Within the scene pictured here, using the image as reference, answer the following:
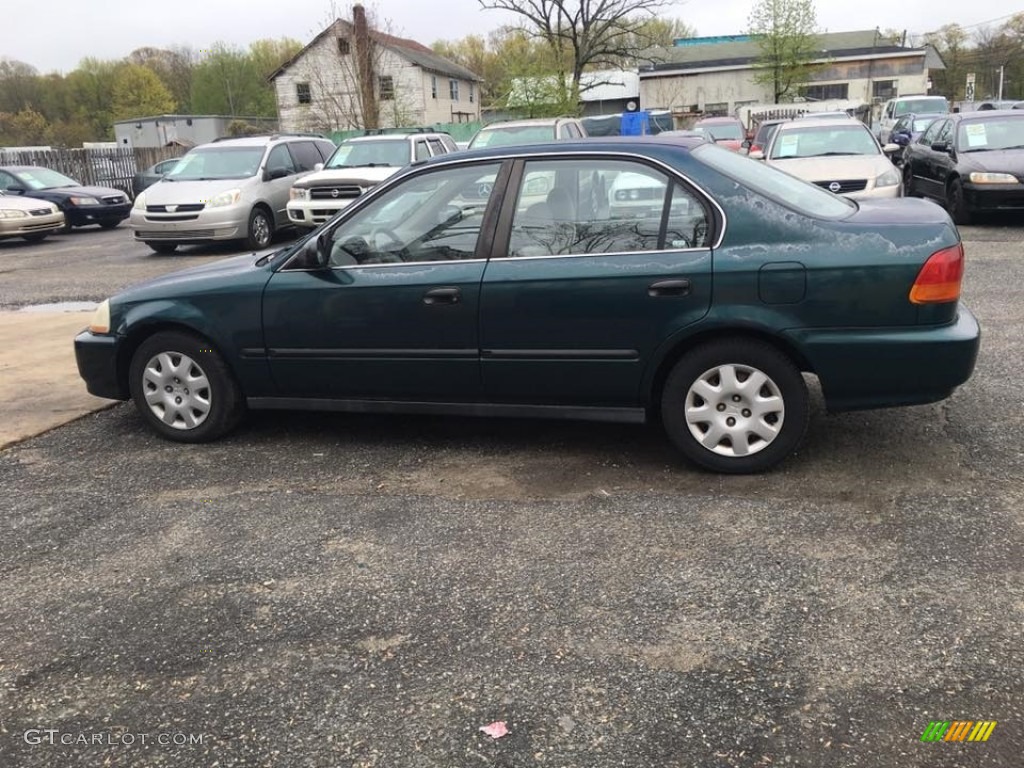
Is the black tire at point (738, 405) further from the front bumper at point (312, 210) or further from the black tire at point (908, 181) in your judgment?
the black tire at point (908, 181)

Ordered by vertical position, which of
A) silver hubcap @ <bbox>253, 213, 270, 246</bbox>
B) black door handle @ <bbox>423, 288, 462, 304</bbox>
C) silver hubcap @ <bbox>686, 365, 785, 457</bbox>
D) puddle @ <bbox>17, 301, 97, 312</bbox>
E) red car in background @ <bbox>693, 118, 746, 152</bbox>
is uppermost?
red car in background @ <bbox>693, 118, 746, 152</bbox>

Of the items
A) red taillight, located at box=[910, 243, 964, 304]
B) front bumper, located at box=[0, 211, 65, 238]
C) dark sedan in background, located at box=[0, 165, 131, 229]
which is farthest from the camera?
dark sedan in background, located at box=[0, 165, 131, 229]

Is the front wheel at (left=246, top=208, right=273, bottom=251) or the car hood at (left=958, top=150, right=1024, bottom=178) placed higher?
the car hood at (left=958, top=150, right=1024, bottom=178)

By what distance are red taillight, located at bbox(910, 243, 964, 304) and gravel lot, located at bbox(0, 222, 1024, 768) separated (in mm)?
882

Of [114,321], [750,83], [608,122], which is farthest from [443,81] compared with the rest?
[114,321]

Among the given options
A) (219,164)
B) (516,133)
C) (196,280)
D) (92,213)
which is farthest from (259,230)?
(196,280)

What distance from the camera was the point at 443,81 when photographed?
59.3 meters

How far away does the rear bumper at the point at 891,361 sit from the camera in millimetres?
4152

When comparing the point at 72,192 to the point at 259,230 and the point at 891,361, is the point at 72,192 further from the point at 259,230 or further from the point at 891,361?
the point at 891,361

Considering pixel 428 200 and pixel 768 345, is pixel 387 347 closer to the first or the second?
pixel 428 200

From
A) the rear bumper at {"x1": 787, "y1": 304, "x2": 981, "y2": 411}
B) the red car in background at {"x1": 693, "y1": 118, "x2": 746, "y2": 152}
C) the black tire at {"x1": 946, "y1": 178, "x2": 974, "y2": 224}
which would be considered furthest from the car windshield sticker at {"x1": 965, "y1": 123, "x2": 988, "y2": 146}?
the red car in background at {"x1": 693, "y1": 118, "x2": 746, "y2": 152}

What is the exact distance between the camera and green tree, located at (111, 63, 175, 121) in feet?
252

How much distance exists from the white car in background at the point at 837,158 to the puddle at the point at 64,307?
8.01 metres

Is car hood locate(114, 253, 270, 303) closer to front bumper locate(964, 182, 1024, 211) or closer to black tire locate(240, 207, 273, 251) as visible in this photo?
black tire locate(240, 207, 273, 251)
